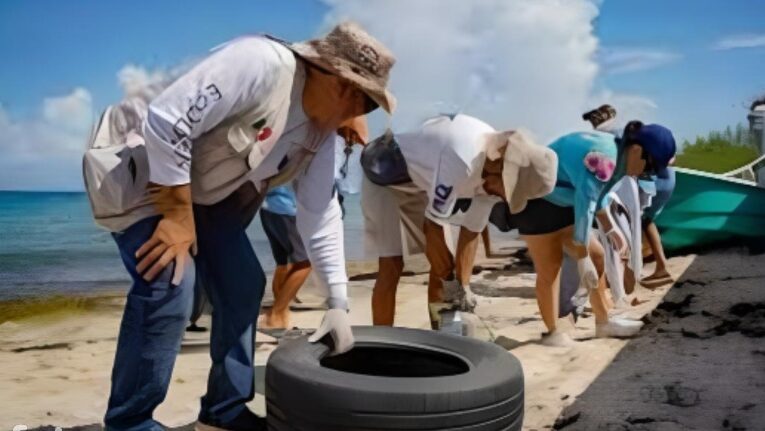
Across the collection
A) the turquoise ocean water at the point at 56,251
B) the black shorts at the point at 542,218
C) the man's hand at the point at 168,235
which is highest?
the man's hand at the point at 168,235

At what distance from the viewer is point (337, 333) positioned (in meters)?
2.49

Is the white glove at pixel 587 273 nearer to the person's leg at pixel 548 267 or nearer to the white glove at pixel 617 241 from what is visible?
the person's leg at pixel 548 267

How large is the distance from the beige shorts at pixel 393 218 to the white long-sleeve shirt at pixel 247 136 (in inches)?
55.8

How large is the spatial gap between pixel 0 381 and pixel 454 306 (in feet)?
7.04

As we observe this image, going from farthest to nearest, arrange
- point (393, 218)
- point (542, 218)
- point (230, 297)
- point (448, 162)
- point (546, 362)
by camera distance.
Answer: point (542, 218), point (546, 362), point (393, 218), point (448, 162), point (230, 297)

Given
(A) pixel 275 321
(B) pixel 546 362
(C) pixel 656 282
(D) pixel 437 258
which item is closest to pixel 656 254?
(C) pixel 656 282

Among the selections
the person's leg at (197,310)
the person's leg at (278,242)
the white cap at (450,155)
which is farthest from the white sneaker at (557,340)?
the person's leg at (197,310)

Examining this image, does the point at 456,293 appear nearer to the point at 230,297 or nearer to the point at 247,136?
the point at 230,297

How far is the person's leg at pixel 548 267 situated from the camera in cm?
453

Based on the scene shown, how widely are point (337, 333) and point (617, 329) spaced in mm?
2826

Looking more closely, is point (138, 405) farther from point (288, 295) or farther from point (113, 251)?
point (113, 251)

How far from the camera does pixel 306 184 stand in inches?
102

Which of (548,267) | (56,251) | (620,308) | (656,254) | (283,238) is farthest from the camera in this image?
(56,251)

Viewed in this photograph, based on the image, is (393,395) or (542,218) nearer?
(393,395)
